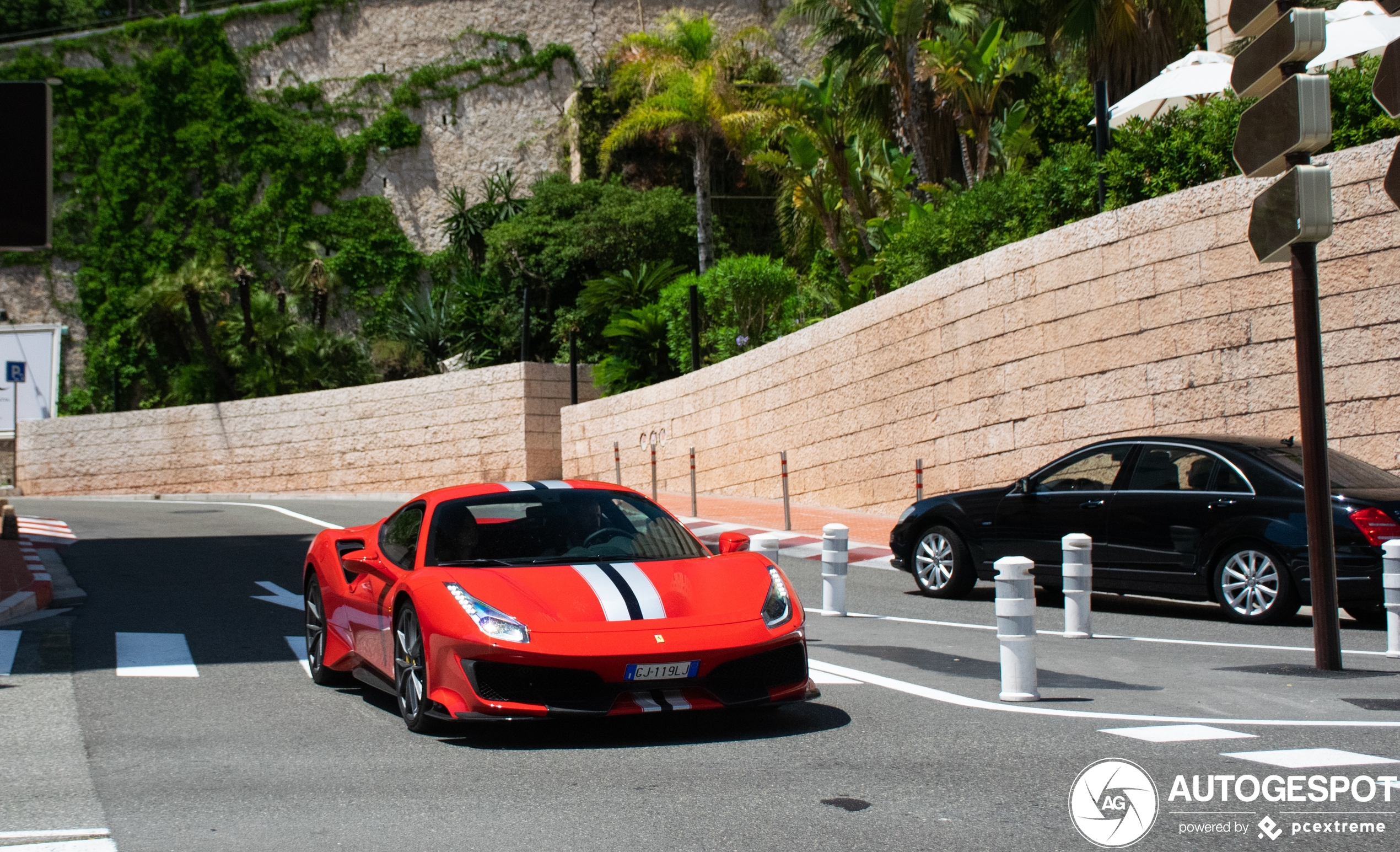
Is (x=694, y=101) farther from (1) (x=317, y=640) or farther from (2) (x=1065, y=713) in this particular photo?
(2) (x=1065, y=713)

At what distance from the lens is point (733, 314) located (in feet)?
103

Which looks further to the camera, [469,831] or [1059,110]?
[1059,110]

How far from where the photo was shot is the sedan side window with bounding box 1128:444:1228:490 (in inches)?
428

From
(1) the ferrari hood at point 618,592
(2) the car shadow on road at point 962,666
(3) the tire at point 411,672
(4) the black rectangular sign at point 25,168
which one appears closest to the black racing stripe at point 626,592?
(1) the ferrari hood at point 618,592

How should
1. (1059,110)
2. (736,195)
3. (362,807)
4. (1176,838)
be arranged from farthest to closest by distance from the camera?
(736,195)
(1059,110)
(362,807)
(1176,838)

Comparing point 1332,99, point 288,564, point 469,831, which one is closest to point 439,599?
point 469,831

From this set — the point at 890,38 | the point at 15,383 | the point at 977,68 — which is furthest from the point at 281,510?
the point at 15,383

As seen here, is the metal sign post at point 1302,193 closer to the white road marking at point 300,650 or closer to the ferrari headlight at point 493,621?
the ferrari headlight at point 493,621

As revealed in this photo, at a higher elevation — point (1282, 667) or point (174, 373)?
point (174, 373)

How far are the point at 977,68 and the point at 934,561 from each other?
15.2 metres

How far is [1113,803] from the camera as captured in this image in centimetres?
470

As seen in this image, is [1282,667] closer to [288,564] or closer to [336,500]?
[288,564]

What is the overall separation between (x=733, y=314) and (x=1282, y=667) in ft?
78.0

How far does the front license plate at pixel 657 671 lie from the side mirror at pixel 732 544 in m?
1.25
